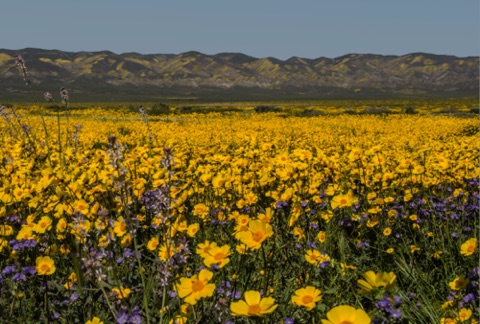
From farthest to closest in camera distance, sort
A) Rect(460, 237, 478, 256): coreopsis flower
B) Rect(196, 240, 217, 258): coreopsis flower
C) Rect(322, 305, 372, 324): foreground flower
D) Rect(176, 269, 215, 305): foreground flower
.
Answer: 1. Rect(460, 237, 478, 256): coreopsis flower
2. Rect(196, 240, 217, 258): coreopsis flower
3. Rect(176, 269, 215, 305): foreground flower
4. Rect(322, 305, 372, 324): foreground flower

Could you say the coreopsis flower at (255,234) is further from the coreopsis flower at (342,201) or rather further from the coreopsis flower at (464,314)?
the coreopsis flower at (342,201)

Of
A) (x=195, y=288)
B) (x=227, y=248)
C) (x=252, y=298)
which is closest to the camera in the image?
(x=252, y=298)

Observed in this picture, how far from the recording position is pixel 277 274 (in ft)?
10.6

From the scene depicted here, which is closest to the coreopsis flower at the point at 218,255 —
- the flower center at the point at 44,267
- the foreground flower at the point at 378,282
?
the foreground flower at the point at 378,282

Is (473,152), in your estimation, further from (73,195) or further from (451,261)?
(73,195)

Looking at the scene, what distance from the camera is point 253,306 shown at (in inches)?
65.9

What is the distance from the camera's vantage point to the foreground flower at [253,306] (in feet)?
5.09

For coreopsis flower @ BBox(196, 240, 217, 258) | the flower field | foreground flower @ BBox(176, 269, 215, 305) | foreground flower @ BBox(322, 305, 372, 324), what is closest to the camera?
foreground flower @ BBox(322, 305, 372, 324)

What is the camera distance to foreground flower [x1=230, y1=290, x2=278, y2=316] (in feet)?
5.09

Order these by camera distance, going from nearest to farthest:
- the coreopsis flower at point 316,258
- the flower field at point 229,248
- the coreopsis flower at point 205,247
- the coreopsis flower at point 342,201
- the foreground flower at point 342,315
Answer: the foreground flower at point 342,315 → the flower field at point 229,248 → the coreopsis flower at point 205,247 → the coreopsis flower at point 316,258 → the coreopsis flower at point 342,201

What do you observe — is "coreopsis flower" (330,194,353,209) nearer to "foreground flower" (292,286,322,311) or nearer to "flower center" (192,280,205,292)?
"foreground flower" (292,286,322,311)

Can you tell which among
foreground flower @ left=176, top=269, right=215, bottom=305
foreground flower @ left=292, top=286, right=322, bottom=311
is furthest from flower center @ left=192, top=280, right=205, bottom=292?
foreground flower @ left=292, top=286, right=322, bottom=311

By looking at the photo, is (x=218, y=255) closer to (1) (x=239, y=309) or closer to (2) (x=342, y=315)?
(1) (x=239, y=309)

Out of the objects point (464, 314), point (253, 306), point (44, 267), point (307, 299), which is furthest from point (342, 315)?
point (44, 267)
